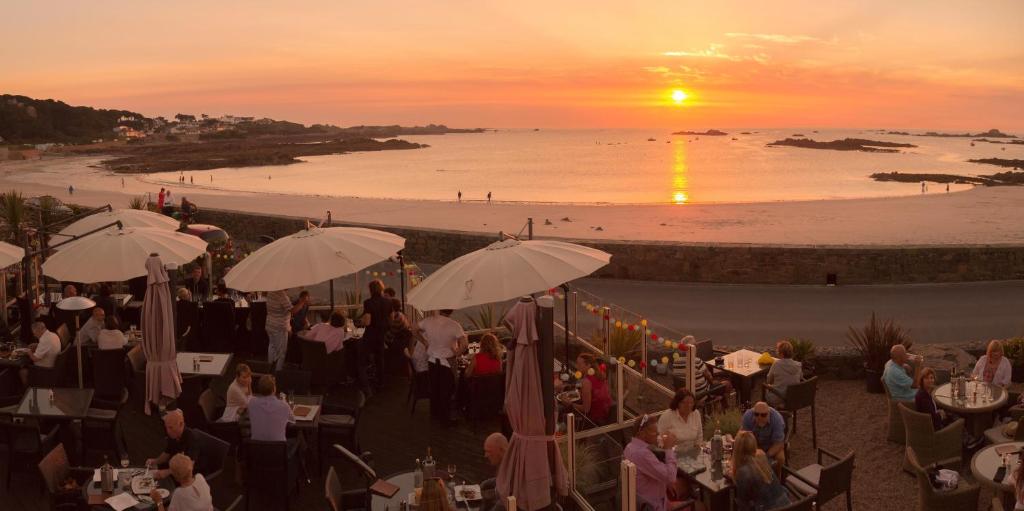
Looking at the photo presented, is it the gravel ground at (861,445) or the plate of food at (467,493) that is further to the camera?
the gravel ground at (861,445)

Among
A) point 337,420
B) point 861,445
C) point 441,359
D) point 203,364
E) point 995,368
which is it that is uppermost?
point 441,359

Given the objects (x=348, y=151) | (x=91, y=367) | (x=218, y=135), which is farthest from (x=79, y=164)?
(x=91, y=367)

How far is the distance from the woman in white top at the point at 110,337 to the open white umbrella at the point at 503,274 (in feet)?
13.3

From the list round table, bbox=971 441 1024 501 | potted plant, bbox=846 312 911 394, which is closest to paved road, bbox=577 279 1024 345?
potted plant, bbox=846 312 911 394

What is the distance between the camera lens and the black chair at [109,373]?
962 centimetres

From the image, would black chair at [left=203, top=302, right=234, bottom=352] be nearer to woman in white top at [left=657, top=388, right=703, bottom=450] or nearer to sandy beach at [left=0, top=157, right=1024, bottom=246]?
woman in white top at [left=657, top=388, right=703, bottom=450]

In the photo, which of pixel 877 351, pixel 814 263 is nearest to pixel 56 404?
pixel 877 351

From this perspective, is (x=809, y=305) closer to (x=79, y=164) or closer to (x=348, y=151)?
(x=79, y=164)

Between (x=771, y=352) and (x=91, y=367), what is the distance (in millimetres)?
9194

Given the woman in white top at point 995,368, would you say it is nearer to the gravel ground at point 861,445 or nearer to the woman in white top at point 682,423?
the gravel ground at point 861,445

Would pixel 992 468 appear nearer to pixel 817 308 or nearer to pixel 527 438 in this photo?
pixel 527 438

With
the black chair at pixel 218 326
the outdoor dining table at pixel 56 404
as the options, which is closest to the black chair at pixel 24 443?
the outdoor dining table at pixel 56 404

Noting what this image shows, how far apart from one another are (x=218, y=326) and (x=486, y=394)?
15.7ft

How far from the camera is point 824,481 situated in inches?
265
